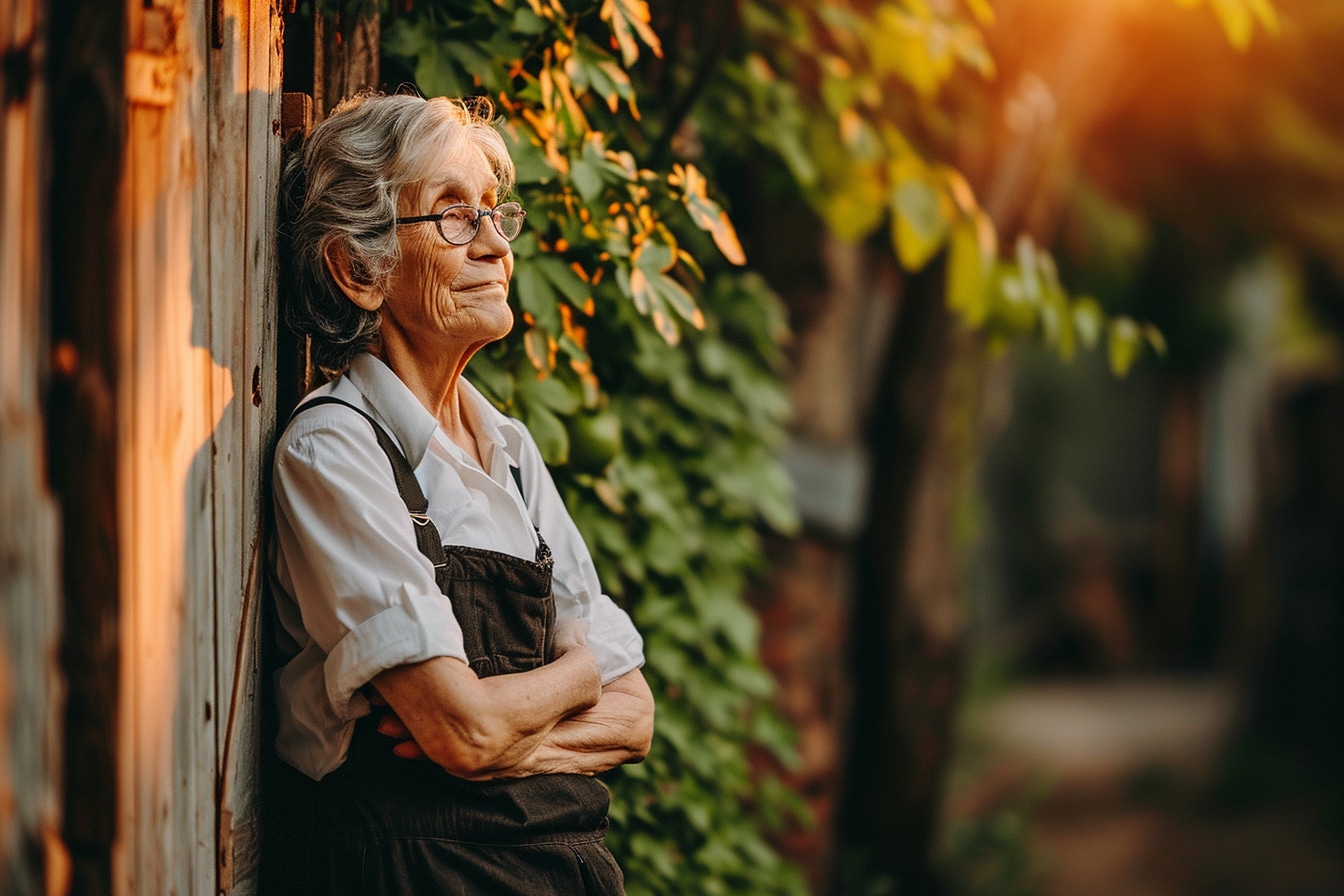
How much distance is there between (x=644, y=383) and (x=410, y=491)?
140cm

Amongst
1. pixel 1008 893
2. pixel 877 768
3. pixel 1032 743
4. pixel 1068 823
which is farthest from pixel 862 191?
pixel 1032 743

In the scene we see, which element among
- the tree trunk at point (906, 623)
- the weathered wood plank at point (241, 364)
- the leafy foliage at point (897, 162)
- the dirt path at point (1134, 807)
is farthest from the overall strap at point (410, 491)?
the dirt path at point (1134, 807)

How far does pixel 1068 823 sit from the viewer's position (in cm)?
767

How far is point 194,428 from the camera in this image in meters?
1.58

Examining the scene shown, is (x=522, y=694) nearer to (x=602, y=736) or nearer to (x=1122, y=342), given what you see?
(x=602, y=736)

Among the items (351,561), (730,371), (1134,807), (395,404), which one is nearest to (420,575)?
(351,561)

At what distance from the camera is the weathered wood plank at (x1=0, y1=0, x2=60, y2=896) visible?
117 centimetres

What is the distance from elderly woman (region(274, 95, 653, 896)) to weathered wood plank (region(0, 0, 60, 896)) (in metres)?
0.49

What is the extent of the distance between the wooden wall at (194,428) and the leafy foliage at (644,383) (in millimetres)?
571

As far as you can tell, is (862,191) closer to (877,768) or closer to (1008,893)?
(877,768)

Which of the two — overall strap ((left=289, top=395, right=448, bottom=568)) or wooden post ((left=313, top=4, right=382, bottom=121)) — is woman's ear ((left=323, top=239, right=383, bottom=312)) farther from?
wooden post ((left=313, top=4, right=382, bottom=121))

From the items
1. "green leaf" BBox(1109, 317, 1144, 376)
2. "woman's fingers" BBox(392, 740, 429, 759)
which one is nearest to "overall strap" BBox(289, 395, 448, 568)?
"woman's fingers" BBox(392, 740, 429, 759)

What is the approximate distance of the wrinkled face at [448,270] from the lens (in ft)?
6.32

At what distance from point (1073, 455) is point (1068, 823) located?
6126 mm
